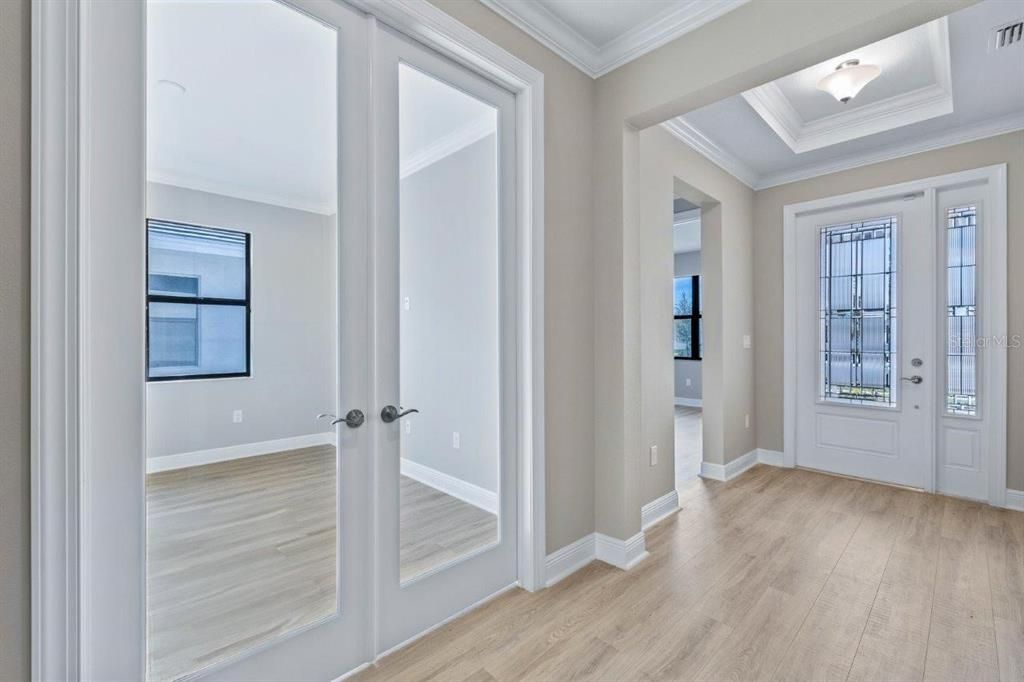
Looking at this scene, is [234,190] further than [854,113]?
No

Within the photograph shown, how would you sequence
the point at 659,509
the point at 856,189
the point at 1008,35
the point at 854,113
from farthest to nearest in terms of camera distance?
1. the point at 856,189
2. the point at 854,113
3. the point at 659,509
4. the point at 1008,35

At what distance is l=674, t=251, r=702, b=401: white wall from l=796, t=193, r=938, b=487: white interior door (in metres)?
4.74

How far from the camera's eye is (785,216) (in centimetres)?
439

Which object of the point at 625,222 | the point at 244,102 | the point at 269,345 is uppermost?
the point at 244,102

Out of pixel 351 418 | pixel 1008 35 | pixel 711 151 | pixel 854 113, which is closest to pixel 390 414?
pixel 351 418

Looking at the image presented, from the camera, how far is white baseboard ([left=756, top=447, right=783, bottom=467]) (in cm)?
445

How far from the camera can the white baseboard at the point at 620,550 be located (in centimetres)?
255

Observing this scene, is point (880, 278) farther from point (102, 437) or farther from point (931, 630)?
point (102, 437)

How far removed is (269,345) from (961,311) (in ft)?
15.4

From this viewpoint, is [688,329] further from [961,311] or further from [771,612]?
[771,612]

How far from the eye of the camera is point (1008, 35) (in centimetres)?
243

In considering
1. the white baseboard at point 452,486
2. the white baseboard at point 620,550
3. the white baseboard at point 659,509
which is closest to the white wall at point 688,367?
the white baseboard at point 659,509

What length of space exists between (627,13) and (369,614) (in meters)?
2.87

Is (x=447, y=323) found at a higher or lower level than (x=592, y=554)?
higher
